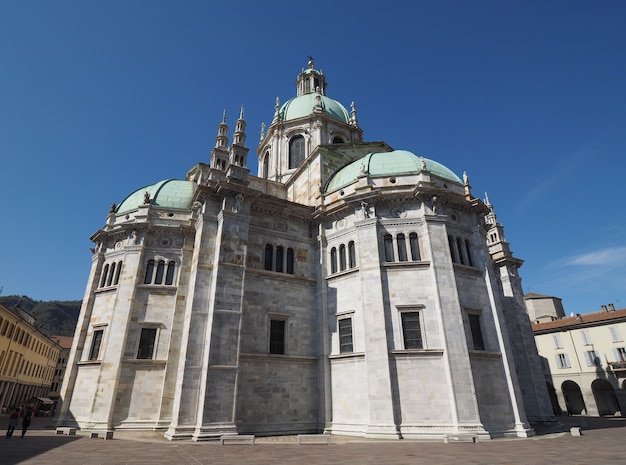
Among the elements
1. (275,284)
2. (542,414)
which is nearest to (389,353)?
(275,284)

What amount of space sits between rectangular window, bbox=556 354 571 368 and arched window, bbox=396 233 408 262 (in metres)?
34.6

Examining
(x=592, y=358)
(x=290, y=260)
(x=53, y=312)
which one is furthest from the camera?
(x=53, y=312)

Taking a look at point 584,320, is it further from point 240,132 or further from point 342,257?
point 240,132

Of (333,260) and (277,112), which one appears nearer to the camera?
(333,260)

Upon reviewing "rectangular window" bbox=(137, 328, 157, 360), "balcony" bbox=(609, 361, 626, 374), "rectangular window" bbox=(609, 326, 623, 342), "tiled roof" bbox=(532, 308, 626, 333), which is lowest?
"balcony" bbox=(609, 361, 626, 374)

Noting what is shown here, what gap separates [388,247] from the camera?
22250mm

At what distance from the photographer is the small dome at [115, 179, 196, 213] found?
2738cm

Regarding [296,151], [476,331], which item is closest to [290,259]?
[476,331]

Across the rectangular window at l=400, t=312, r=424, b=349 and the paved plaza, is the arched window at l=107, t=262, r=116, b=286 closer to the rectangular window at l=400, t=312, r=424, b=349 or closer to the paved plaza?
the paved plaza

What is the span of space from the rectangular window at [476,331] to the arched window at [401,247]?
4941mm

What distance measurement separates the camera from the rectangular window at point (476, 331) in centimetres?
2050

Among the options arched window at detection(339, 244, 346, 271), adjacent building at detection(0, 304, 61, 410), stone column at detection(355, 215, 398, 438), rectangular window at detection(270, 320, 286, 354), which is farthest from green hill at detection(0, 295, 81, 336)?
stone column at detection(355, 215, 398, 438)

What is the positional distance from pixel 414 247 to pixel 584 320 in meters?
34.0

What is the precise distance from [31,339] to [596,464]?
57.1 meters
